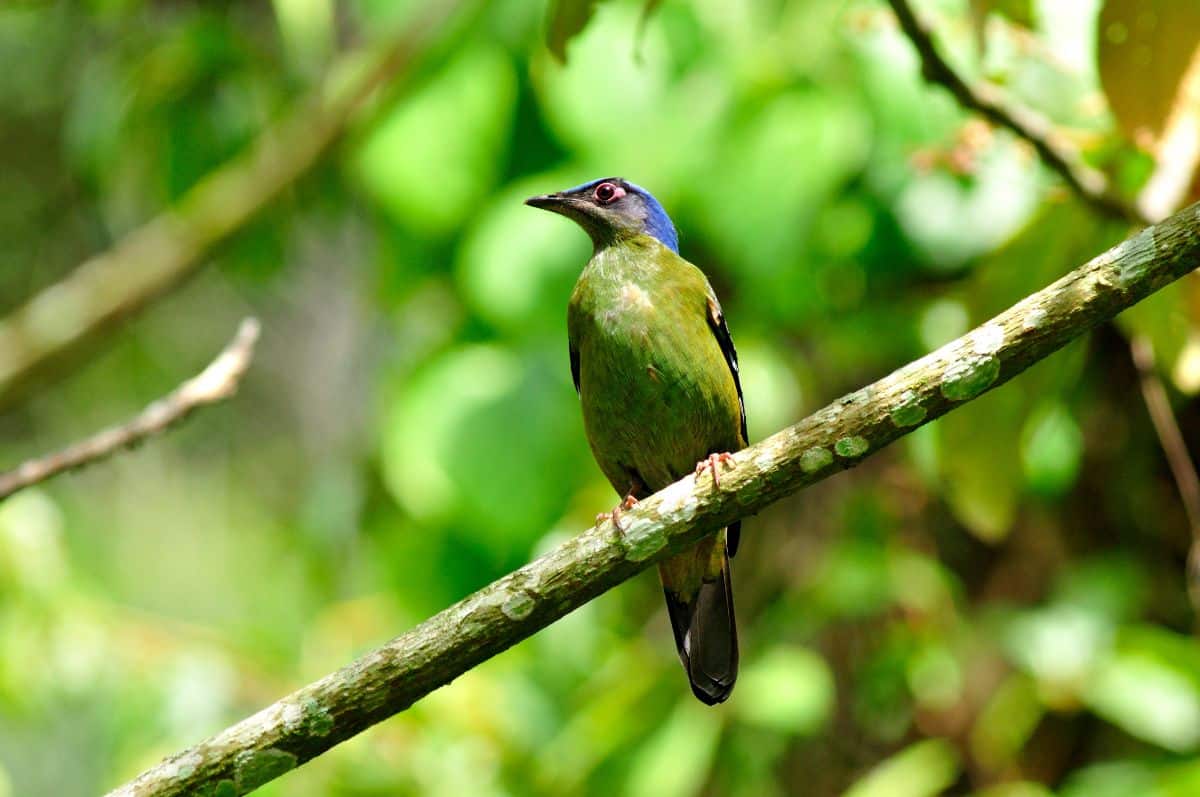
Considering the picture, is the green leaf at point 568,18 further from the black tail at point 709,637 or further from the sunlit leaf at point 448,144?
the black tail at point 709,637

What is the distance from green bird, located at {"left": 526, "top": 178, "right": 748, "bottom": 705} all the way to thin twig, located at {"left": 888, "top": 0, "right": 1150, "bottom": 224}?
103cm

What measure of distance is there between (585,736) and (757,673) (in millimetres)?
617

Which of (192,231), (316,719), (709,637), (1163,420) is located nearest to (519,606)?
(316,719)

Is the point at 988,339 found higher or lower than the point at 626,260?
higher

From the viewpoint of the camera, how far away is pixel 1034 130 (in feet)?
12.6

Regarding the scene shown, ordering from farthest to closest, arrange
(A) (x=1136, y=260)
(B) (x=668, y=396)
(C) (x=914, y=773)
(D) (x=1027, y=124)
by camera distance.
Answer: (C) (x=914, y=773) → (B) (x=668, y=396) → (D) (x=1027, y=124) → (A) (x=1136, y=260)

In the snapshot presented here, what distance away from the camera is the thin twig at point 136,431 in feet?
11.6

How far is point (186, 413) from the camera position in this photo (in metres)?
3.60

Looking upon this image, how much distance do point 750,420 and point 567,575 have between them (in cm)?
165

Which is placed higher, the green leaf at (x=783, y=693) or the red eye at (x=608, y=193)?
the red eye at (x=608, y=193)

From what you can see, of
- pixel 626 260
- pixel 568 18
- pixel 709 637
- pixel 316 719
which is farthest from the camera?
pixel 626 260

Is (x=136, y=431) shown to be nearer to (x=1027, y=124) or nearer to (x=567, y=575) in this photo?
(x=567, y=575)

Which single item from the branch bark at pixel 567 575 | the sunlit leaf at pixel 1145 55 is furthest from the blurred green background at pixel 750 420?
the branch bark at pixel 567 575

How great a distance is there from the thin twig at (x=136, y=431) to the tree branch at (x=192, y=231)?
2117 millimetres
